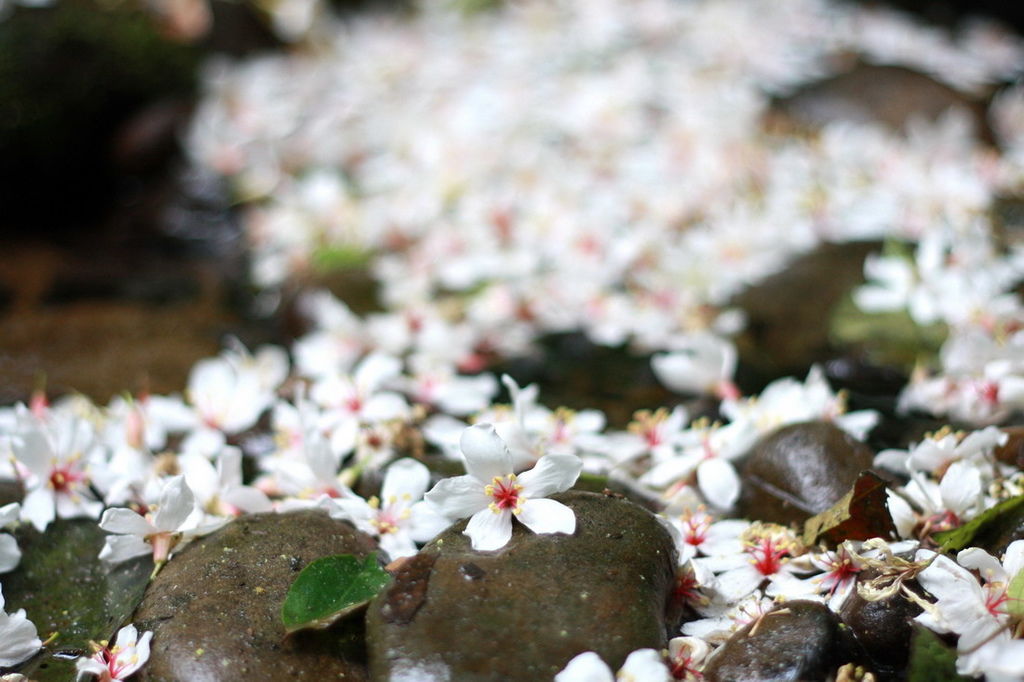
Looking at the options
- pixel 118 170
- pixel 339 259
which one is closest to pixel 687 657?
pixel 339 259

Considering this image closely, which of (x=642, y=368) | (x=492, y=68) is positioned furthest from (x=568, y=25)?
(x=642, y=368)

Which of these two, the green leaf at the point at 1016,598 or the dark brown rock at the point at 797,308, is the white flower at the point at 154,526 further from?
the dark brown rock at the point at 797,308

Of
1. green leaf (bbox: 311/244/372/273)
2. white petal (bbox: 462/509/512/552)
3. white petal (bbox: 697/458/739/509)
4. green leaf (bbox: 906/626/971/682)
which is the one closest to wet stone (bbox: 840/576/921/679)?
green leaf (bbox: 906/626/971/682)

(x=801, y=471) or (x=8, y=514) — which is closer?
(x=8, y=514)

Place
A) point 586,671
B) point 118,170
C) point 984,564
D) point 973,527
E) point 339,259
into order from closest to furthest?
point 586,671, point 984,564, point 973,527, point 339,259, point 118,170

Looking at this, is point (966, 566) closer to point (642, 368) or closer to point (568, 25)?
point (642, 368)

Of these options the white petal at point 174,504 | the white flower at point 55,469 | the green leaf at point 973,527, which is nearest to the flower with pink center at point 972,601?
the green leaf at point 973,527

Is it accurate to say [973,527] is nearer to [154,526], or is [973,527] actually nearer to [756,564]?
[756,564]
